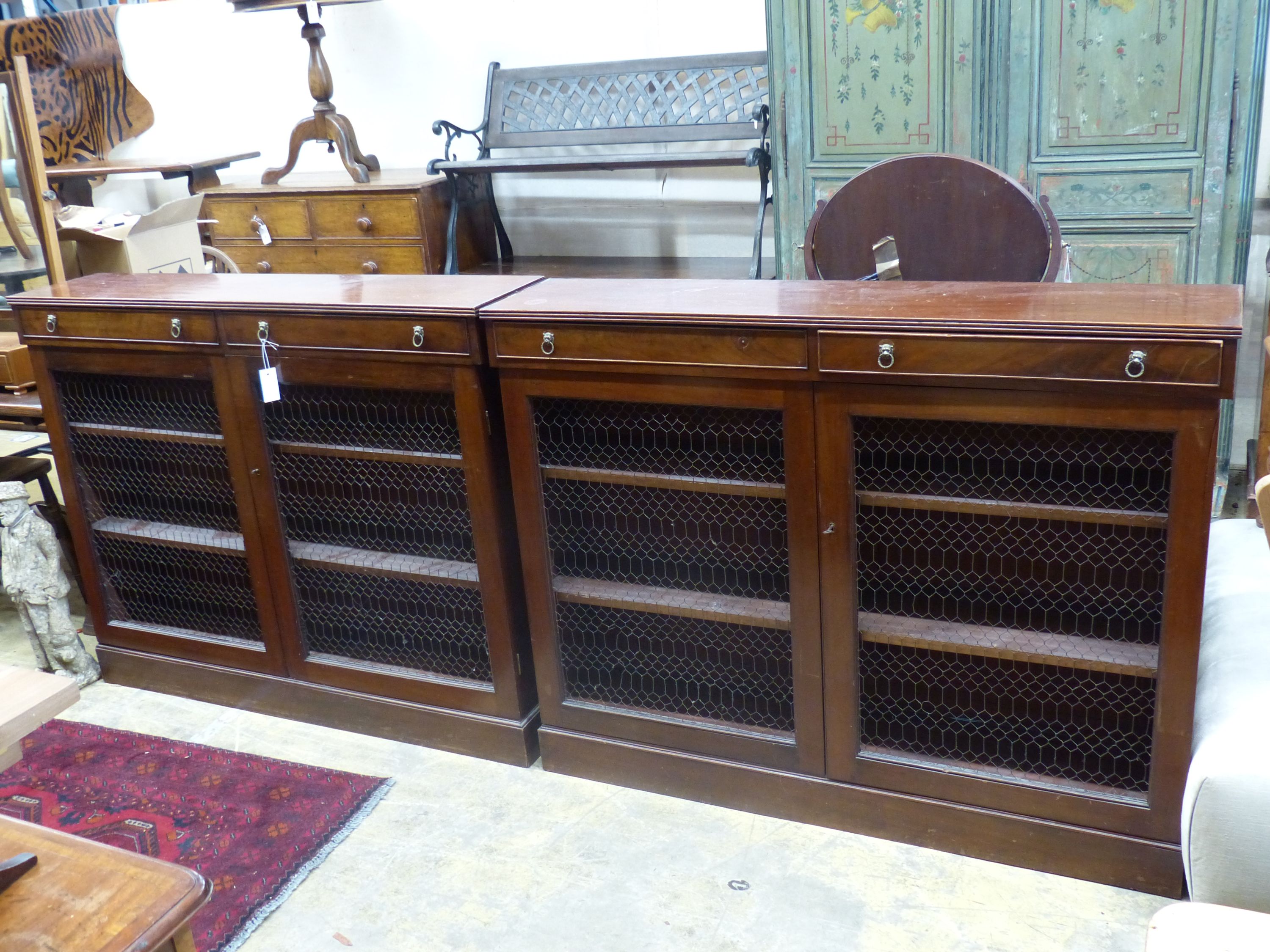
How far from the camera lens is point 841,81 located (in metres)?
3.58

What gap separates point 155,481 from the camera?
2.81 meters

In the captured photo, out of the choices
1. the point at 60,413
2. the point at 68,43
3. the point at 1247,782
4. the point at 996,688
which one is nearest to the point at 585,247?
the point at 60,413

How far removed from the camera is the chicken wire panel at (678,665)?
228 cm

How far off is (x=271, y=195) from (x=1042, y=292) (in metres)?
3.57

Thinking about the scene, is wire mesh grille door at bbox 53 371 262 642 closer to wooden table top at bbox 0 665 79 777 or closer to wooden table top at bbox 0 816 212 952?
wooden table top at bbox 0 665 79 777

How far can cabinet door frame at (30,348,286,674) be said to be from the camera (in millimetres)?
2557

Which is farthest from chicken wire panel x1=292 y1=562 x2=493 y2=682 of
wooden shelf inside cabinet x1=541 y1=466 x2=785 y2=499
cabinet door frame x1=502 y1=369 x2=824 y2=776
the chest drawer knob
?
the chest drawer knob

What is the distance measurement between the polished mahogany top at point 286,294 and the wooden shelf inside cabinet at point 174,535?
22.3 inches

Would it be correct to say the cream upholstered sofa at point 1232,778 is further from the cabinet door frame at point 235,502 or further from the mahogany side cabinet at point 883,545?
the cabinet door frame at point 235,502

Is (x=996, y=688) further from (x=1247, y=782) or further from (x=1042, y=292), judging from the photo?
(x=1042, y=292)

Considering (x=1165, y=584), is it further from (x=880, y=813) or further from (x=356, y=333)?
(x=356, y=333)

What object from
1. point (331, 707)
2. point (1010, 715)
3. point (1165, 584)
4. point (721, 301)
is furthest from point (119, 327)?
point (1165, 584)

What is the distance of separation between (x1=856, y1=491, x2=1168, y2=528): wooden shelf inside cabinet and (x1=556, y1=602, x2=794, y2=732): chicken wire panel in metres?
0.40

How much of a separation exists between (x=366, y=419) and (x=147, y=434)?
2.05 feet
